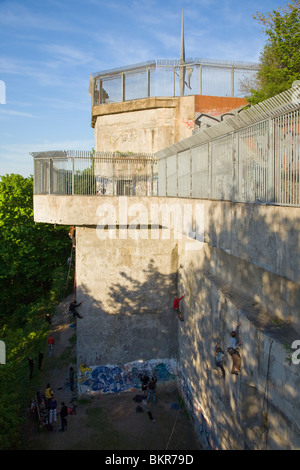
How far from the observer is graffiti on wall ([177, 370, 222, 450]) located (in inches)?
374


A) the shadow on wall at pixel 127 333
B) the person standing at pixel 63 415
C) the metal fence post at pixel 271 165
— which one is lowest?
the person standing at pixel 63 415

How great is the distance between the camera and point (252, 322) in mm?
6117

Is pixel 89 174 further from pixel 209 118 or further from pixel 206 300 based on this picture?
pixel 209 118

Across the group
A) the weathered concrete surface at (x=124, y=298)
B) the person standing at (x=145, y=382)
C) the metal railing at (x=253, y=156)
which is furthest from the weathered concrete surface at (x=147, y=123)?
the person standing at (x=145, y=382)

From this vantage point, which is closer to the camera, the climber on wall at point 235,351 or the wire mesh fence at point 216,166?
A: the wire mesh fence at point 216,166

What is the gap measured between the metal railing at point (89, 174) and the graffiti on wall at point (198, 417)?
7055 mm

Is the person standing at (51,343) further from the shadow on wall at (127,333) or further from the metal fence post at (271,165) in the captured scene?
the metal fence post at (271,165)

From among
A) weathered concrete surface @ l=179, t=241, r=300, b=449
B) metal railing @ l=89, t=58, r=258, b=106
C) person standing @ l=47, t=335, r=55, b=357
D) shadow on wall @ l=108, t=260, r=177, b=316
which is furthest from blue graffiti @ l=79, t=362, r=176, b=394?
metal railing @ l=89, t=58, r=258, b=106

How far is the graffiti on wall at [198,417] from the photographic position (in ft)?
31.2

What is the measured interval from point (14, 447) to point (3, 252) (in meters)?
15.1

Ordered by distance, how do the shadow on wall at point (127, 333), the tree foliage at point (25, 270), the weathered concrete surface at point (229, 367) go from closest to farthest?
1. the weathered concrete surface at point (229, 367)
2. the shadow on wall at point (127, 333)
3. the tree foliage at point (25, 270)

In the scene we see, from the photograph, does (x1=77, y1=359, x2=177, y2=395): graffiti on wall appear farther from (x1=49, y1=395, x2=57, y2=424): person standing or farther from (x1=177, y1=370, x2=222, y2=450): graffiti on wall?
(x1=49, y1=395, x2=57, y2=424): person standing

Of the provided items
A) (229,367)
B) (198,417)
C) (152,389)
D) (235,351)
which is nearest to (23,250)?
(152,389)

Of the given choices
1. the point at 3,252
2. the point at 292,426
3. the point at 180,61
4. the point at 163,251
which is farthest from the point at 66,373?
the point at 180,61
